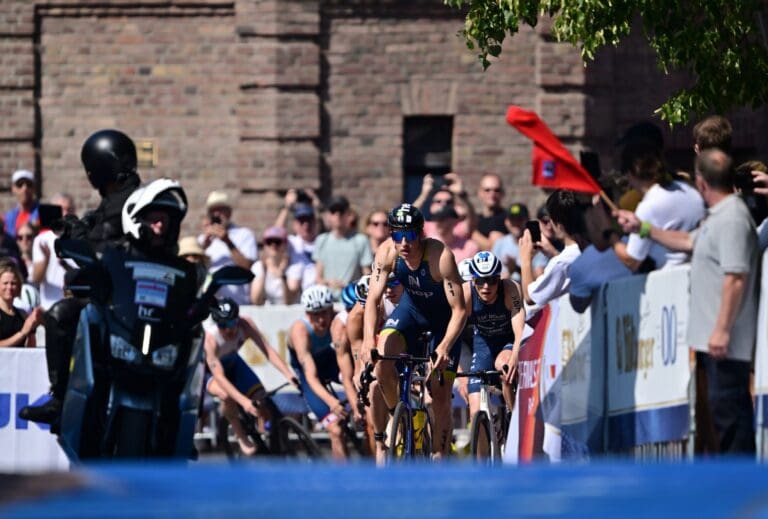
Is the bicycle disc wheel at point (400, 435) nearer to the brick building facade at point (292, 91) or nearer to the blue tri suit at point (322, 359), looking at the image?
the blue tri suit at point (322, 359)

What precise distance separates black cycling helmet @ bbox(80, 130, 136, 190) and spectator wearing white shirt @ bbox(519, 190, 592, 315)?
280 cm

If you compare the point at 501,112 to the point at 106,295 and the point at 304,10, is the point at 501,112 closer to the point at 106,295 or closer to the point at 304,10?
the point at 304,10

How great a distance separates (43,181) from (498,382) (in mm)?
11787

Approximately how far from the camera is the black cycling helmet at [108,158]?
11.6 meters

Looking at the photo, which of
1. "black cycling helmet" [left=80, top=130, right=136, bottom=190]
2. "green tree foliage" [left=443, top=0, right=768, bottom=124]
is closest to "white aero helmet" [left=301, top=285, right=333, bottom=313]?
"green tree foliage" [left=443, top=0, right=768, bottom=124]

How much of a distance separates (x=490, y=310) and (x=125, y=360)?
6.33 meters

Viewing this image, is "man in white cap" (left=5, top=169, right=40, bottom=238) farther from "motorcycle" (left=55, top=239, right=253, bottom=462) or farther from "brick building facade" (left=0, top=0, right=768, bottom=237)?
"motorcycle" (left=55, top=239, right=253, bottom=462)

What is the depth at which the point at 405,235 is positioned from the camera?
48.2 feet

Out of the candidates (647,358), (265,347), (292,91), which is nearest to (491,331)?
(265,347)

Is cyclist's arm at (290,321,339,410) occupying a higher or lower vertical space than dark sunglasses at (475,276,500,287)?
Result: lower

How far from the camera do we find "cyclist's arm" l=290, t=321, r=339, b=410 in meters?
18.5

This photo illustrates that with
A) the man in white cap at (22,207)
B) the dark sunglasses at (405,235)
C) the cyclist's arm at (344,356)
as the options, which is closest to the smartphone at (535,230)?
the dark sunglasses at (405,235)

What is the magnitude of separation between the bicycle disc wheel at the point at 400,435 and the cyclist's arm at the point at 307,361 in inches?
152

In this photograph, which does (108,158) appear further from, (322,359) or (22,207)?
(22,207)
